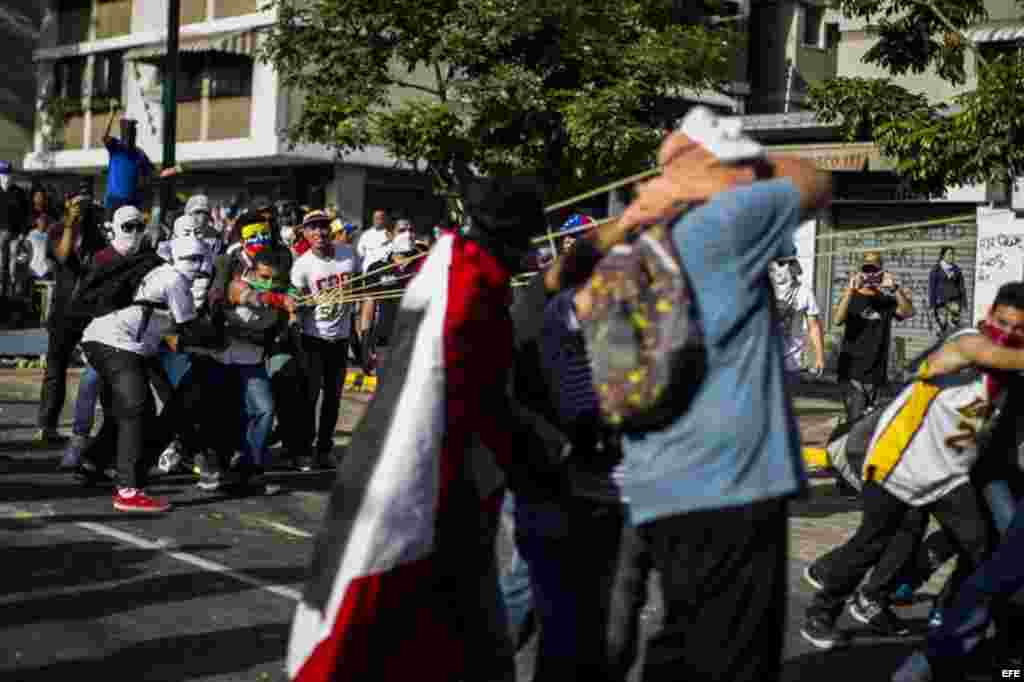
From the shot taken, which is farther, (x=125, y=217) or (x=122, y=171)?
(x=122, y=171)

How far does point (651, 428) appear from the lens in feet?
13.8

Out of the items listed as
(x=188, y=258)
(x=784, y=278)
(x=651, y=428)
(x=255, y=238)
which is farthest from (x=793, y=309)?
(x=651, y=428)

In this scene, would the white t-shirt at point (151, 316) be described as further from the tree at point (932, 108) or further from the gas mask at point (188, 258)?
the tree at point (932, 108)

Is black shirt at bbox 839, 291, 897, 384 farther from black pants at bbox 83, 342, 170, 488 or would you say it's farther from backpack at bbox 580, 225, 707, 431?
backpack at bbox 580, 225, 707, 431

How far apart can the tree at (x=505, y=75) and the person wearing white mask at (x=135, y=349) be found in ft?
31.6

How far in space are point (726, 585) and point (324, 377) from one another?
8009 millimetres

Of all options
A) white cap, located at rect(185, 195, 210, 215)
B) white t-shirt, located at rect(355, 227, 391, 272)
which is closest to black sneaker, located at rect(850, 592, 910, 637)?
white cap, located at rect(185, 195, 210, 215)

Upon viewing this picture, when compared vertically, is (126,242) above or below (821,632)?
above

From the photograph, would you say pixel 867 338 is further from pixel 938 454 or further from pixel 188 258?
pixel 938 454

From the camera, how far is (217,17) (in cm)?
3662

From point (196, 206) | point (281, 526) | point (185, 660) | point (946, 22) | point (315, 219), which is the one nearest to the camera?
point (185, 660)

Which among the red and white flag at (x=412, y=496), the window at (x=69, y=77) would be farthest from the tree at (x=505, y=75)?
the window at (x=69, y=77)

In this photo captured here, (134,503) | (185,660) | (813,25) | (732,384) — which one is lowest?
(185,660)

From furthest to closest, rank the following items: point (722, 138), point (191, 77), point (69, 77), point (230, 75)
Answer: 1. point (69, 77)
2. point (191, 77)
3. point (230, 75)
4. point (722, 138)
